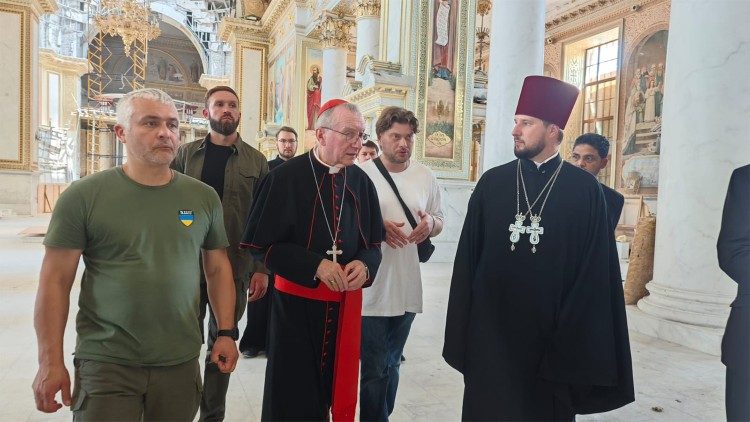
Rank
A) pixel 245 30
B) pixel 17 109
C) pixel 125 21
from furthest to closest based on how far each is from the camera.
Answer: pixel 245 30
pixel 125 21
pixel 17 109

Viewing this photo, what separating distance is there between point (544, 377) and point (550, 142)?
1.01 metres

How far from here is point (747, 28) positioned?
14.2 feet

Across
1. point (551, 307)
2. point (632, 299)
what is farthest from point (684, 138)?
point (551, 307)

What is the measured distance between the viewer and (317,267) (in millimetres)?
2250

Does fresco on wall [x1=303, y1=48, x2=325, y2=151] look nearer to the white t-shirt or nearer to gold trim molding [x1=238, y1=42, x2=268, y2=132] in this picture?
gold trim molding [x1=238, y1=42, x2=268, y2=132]

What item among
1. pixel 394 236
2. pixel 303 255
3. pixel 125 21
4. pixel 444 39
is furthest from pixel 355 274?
pixel 125 21

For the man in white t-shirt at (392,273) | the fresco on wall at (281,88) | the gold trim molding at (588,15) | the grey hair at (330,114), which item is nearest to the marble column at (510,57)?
the man in white t-shirt at (392,273)

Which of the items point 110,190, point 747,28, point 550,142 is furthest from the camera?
point 747,28

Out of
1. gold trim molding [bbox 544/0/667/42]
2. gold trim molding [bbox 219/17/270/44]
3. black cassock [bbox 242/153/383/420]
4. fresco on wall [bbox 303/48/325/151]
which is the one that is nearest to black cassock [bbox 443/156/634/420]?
black cassock [bbox 242/153/383/420]

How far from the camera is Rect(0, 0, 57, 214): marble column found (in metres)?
15.8

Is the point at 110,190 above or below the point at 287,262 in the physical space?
above

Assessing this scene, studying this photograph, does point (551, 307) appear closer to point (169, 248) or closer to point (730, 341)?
point (730, 341)

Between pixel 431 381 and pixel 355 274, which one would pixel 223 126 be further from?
pixel 431 381

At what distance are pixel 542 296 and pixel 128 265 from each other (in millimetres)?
1595
